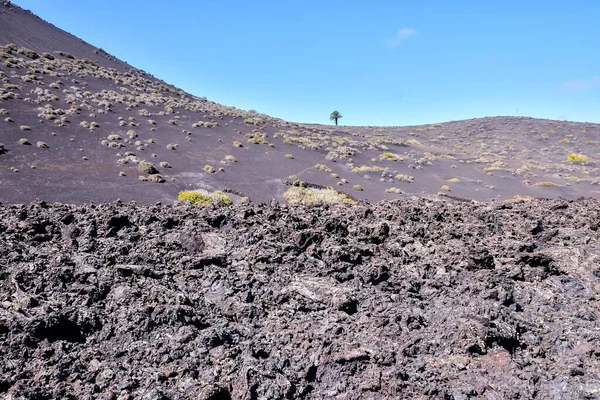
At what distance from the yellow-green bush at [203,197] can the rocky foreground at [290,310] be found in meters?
10.3

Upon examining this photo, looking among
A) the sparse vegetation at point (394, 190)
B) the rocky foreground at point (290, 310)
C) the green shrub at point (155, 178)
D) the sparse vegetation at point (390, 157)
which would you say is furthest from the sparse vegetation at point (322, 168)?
the rocky foreground at point (290, 310)

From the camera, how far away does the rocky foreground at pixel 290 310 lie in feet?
13.5

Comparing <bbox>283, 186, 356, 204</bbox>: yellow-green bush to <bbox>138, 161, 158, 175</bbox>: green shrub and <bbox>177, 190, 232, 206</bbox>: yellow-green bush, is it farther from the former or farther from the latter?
<bbox>138, 161, 158, 175</bbox>: green shrub

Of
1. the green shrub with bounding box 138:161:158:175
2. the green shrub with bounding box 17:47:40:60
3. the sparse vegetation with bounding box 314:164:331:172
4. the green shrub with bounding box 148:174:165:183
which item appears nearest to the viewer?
the green shrub with bounding box 148:174:165:183

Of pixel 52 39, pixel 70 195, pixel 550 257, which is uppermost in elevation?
pixel 52 39

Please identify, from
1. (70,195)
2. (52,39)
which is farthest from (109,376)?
(52,39)

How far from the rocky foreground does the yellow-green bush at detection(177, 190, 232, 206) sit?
1025 centimetres

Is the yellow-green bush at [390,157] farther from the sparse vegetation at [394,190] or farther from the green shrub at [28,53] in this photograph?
the green shrub at [28,53]

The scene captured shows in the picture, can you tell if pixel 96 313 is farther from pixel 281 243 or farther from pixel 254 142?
pixel 254 142

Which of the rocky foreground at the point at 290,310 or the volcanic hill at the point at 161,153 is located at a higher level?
the volcanic hill at the point at 161,153

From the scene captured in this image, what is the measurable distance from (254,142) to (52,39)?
36.7m

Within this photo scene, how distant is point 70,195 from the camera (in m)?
17.8

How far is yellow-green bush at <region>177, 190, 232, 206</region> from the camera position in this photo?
20031 mm

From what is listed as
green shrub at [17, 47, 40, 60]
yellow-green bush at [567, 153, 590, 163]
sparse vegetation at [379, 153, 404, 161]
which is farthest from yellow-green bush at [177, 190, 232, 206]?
yellow-green bush at [567, 153, 590, 163]
